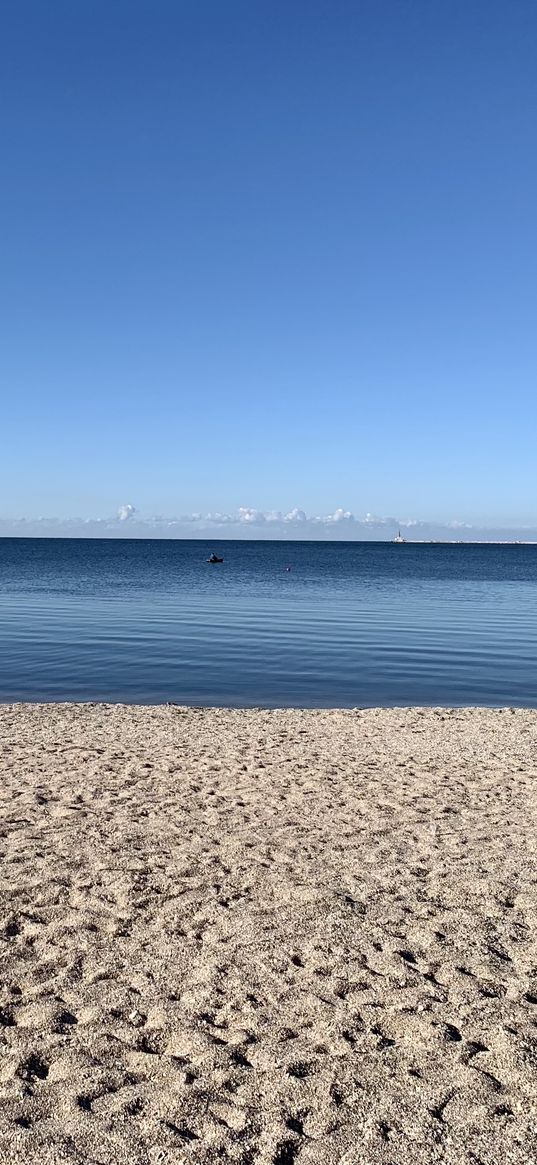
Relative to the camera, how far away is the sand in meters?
4.43

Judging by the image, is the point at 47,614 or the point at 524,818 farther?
the point at 47,614

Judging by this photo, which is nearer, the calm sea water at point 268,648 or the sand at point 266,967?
the sand at point 266,967

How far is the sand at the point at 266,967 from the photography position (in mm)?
4430

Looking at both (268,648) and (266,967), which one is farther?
(268,648)

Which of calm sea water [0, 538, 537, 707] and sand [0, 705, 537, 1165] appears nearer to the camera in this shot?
sand [0, 705, 537, 1165]

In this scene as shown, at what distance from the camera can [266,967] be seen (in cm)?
612

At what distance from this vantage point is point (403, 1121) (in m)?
4.48

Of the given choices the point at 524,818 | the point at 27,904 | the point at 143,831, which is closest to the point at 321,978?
the point at 27,904

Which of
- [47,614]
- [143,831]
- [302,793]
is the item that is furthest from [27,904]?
[47,614]

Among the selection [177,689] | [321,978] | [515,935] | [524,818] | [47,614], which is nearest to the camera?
[321,978]

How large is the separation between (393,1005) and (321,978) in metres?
0.59

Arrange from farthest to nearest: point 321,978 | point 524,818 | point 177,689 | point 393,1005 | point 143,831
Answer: point 177,689
point 524,818
point 143,831
point 321,978
point 393,1005

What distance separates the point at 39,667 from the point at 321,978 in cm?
1730

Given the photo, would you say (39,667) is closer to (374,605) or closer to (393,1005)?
(393,1005)
